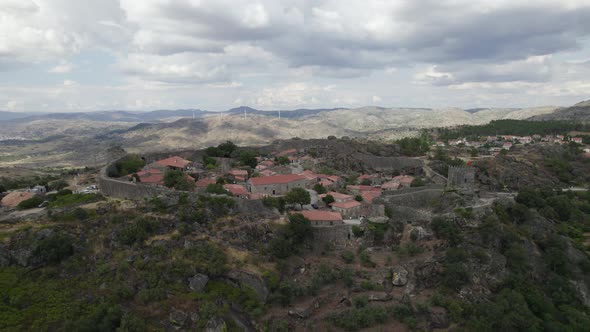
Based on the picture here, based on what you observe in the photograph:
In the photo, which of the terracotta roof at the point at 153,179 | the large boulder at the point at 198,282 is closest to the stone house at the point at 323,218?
the large boulder at the point at 198,282

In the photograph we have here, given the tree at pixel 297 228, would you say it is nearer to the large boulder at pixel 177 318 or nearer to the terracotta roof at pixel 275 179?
the terracotta roof at pixel 275 179

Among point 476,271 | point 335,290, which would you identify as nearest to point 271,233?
point 335,290

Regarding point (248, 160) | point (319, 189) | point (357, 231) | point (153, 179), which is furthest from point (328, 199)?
point (248, 160)

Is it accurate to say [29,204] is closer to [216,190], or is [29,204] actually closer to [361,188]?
[216,190]

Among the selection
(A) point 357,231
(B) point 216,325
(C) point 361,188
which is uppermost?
(C) point 361,188

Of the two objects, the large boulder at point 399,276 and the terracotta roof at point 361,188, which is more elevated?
the terracotta roof at point 361,188

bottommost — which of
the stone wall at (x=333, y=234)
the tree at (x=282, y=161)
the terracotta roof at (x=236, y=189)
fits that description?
the stone wall at (x=333, y=234)

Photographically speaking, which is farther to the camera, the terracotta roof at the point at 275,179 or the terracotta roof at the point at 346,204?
the terracotta roof at the point at 275,179

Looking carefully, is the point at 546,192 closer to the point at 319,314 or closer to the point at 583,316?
the point at 583,316
